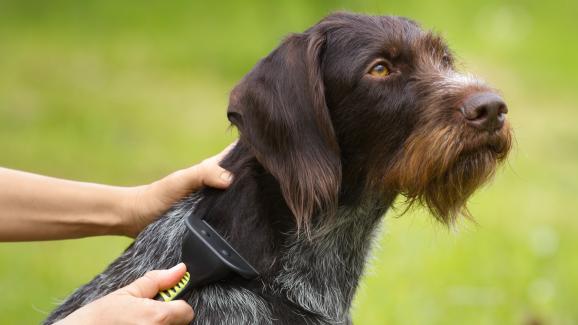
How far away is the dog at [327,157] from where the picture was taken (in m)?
4.08

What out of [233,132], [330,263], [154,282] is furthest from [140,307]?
[233,132]

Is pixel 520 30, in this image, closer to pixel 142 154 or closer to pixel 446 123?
pixel 142 154

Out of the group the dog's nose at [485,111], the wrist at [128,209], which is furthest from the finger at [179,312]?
the dog's nose at [485,111]

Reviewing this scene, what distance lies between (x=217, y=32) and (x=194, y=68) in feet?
7.30

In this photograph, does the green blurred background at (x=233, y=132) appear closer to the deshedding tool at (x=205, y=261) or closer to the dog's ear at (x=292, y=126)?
the dog's ear at (x=292, y=126)

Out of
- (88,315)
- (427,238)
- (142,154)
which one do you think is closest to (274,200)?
(88,315)

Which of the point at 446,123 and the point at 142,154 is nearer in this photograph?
the point at 446,123

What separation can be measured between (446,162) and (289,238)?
0.79 m

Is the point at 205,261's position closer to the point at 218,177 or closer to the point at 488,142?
the point at 218,177

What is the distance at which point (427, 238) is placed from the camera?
8789 millimetres

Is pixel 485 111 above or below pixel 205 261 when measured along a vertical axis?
above

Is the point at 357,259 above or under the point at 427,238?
above

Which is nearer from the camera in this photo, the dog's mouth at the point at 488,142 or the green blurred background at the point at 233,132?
the dog's mouth at the point at 488,142

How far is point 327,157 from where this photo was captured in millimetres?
4152
